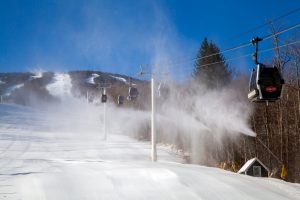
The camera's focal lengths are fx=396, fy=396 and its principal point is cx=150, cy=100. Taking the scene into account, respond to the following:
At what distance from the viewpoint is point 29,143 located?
33094mm

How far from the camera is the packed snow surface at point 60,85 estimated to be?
A: 129 meters

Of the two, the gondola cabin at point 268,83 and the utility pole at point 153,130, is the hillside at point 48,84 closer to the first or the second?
the utility pole at point 153,130

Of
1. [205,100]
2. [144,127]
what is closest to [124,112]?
[144,127]

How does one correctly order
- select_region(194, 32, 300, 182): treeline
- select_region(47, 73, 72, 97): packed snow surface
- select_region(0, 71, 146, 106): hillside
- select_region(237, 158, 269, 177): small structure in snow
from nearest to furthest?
select_region(237, 158, 269, 177): small structure in snow, select_region(194, 32, 300, 182): treeline, select_region(0, 71, 146, 106): hillside, select_region(47, 73, 72, 97): packed snow surface

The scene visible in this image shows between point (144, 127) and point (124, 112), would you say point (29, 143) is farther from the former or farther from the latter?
point (124, 112)

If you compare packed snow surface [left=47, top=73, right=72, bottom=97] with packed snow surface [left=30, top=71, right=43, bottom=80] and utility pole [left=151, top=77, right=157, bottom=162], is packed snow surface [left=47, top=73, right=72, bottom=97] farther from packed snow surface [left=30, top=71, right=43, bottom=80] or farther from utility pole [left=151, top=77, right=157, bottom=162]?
utility pole [left=151, top=77, right=157, bottom=162]

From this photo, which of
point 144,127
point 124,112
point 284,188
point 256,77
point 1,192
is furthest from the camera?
point 124,112

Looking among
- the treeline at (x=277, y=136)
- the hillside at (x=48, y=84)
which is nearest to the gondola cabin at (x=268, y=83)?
the treeline at (x=277, y=136)

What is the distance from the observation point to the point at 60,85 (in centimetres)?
15100

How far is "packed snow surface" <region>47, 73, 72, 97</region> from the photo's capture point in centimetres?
12875

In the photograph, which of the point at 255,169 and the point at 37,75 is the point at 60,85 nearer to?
the point at 37,75

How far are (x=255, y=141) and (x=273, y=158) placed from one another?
2.52m

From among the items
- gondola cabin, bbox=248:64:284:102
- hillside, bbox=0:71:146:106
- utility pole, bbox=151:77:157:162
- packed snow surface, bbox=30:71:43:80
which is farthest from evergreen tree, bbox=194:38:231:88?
packed snow surface, bbox=30:71:43:80

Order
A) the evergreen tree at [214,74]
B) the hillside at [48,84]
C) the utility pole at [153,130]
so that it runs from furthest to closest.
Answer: the hillside at [48,84] → the evergreen tree at [214,74] → the utility pole at [153,130]
